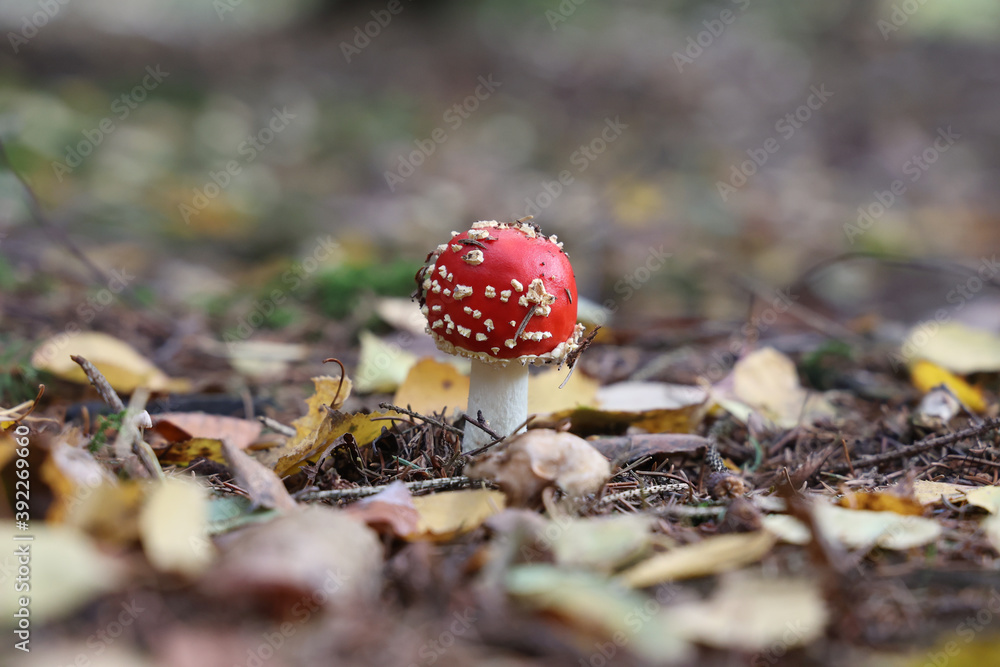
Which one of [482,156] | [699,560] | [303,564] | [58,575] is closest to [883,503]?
[699,560]

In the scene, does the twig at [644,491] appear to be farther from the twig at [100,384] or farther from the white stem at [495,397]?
the twig at [100,384]

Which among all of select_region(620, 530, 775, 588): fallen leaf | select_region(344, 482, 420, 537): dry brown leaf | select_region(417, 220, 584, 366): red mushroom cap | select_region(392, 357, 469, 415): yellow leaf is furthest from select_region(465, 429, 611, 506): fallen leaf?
select_region(392, 357, 469, 415): yellow leaf

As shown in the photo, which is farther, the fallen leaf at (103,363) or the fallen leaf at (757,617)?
the fallen leaf at (103,363)

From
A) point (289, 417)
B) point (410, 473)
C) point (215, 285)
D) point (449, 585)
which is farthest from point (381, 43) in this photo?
point (449, 585)

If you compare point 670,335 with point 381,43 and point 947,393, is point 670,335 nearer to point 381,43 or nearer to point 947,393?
point 947,393

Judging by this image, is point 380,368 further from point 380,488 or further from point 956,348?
point 956,348

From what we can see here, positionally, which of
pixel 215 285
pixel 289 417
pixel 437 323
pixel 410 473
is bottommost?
pixel 215 285

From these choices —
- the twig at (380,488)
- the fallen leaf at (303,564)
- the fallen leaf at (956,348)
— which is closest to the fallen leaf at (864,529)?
the twig at (380,488)
